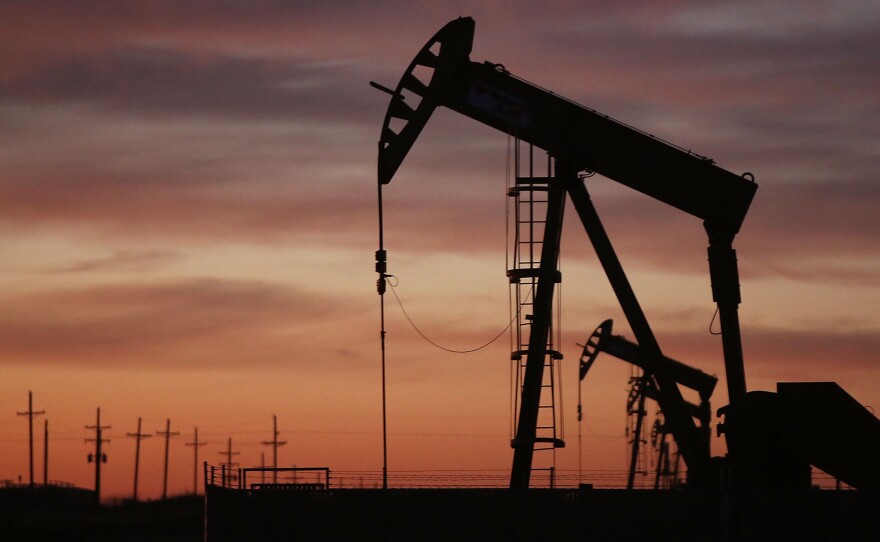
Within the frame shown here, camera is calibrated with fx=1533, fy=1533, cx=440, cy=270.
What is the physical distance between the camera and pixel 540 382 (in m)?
27.7

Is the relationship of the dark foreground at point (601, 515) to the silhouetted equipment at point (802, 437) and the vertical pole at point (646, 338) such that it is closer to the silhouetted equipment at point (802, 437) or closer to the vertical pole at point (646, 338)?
the silhouetted equipment at point (802, 437)

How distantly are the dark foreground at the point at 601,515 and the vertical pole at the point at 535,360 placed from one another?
1861 mm

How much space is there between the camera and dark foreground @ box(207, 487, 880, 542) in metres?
25.5

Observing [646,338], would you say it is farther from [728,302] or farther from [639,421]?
[639,421]

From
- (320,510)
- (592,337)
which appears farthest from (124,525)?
(320,510)

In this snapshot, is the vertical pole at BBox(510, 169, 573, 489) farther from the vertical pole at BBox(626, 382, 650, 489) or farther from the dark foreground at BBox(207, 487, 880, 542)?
the vertical pole at BBox(626, 382, 650, 489)

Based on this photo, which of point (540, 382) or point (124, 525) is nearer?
point (540, 382)

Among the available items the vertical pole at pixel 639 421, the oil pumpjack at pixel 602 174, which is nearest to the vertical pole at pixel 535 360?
the oil pumpjack at pixel 602 174

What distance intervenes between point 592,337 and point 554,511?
17033 millimetres

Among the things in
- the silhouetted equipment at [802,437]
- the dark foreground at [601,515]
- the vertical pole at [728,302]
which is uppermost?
the vertical pole at [728,302]

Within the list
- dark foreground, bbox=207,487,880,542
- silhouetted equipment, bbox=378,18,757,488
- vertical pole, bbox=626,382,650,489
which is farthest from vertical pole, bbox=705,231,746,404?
vertical pole, bbox=626,382,650,489

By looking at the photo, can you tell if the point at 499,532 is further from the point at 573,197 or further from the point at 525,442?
the point at 573,197

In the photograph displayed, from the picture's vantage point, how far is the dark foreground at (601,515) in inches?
1003

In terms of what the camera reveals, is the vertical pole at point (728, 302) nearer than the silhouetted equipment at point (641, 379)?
Yes
